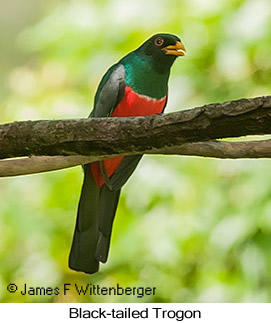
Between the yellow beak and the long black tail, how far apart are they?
408 mm

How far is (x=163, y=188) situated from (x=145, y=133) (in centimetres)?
108

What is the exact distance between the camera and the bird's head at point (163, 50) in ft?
6.02

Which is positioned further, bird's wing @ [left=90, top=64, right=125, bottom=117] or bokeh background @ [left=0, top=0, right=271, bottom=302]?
bokeh background @ [left=0, top=0, right=271, bottom=302]

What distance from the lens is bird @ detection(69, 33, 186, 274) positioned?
1.82 m

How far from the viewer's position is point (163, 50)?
6.05 feet

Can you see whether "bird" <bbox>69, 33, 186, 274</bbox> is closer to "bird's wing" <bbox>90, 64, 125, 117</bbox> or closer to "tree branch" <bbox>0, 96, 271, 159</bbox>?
"bird's wing" <bbox>90, 64, 125, 117</bbox>

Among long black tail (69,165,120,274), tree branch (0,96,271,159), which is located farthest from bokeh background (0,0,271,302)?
tree branch (0,96,271,159)

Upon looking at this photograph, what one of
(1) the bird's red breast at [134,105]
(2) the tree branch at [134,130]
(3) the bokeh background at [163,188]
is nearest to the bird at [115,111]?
(1) the bird's red breast at [134,105]

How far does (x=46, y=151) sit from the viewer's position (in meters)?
1.31

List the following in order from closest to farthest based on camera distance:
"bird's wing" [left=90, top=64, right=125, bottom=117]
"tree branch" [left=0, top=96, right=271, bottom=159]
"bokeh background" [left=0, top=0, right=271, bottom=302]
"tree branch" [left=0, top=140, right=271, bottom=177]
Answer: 1. "tree branch" [left=0, top=96, right=271, bottom=159]
2. "tree branch" [left=0, top=140, right=271, bottom=177]
3. "bird's wing" [left=90, top=64, right=125, bottom=117]
4. "bokeh background" [left=0, top=0, right=271, bottom=302]

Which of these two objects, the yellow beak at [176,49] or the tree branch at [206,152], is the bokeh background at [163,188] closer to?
the yellow beak at [176,49]

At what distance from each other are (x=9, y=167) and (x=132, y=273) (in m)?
0.94

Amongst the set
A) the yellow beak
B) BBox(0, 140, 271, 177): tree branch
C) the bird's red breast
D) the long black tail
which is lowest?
BBox(0, 140, 271, 177): tree branch
